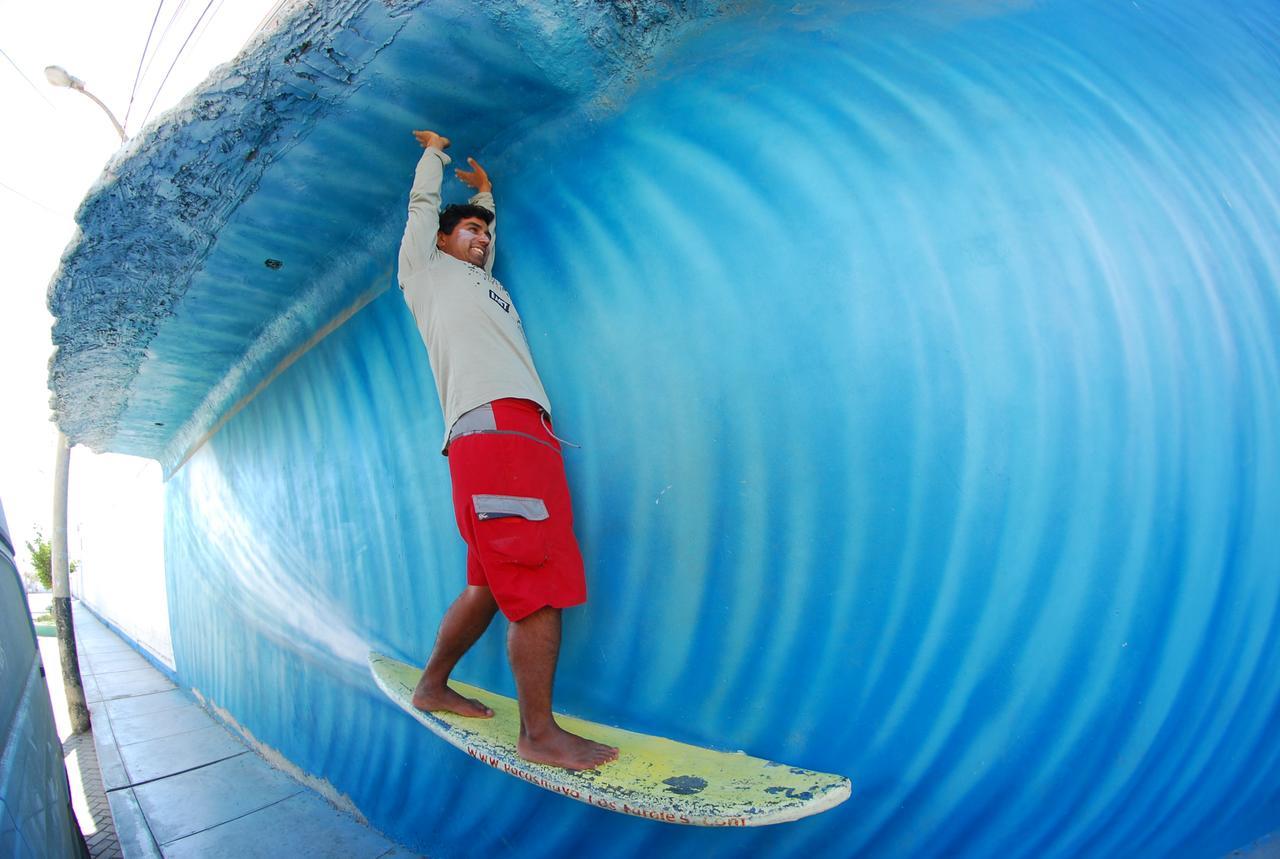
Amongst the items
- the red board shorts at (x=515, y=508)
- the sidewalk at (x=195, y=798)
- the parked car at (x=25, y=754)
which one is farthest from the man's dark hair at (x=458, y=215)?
the sidewalk at (x=195, y=798)

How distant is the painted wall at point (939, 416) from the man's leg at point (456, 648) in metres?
0.26

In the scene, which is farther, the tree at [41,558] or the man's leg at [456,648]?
the tree at [41,558]

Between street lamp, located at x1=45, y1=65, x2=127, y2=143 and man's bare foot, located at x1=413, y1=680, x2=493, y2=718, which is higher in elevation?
street lamp, located at x1=45, y1=65, x2=127, y2=143

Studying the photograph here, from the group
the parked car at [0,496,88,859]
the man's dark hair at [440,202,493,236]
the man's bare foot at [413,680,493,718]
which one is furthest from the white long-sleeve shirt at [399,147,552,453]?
the parked car at [0,496,88,859]

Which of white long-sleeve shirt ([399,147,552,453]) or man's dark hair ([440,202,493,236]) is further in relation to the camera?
man's dark hair ([440,202,493,236])

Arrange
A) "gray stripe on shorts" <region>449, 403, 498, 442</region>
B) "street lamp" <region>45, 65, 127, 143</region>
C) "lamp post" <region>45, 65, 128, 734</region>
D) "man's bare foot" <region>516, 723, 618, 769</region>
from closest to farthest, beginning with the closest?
"man's bare foot" <region>516, 723, 618, 769</region>
"gray stripe on shorts" <region>449, 403, 498, 442</region>
"lamp post" <region>45, 65, 128, 734</region>
"street lamp" <region>45, 65, 127, 143</region>

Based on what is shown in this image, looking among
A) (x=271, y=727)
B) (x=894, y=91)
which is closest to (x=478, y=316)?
(x=894, y=91)

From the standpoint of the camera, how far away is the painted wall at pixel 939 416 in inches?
49.1

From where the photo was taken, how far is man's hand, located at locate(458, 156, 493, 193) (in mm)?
2008

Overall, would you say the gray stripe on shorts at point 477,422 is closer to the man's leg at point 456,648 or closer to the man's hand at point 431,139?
the man's leg at point 456,648

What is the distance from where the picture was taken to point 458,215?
6.43ft

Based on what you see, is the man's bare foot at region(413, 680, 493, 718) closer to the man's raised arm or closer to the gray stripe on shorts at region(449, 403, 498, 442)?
the gray stripe on shorts at region(449, 403, 498, 442)

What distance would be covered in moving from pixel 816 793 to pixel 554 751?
0.58m

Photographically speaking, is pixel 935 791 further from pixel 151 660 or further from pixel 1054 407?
pixel 151 660
